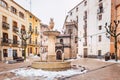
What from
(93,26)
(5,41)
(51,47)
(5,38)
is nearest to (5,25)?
(5,38)

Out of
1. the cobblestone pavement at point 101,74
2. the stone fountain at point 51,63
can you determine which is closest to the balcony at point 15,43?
the stone fountain at point 51,63

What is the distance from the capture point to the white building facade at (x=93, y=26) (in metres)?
30.9

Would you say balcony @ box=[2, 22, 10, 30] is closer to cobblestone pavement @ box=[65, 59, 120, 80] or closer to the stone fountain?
the stone fountain

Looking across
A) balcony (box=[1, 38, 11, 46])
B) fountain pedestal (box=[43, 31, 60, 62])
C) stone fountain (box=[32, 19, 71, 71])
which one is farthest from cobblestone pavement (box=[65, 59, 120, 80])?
balcony (box=[1, 38, 11, 46])

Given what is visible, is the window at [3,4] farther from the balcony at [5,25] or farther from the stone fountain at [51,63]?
the stone fountain at [51,63]

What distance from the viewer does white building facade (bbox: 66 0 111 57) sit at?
30938 mm

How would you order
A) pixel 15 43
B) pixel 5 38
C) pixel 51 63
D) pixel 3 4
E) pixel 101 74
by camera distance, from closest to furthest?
pixel 101 74, pixel 51 63, pixel 3 4, pixel 5 38, pixel 15 43

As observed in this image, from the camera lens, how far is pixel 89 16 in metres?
36.1

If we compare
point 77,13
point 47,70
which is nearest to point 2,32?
point 47,70

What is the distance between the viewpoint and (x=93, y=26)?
34.7 metres

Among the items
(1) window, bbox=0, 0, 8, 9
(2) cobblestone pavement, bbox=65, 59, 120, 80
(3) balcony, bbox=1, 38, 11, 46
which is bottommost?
(2) cobblestone pavement, bbox=65, 59, 120, 80

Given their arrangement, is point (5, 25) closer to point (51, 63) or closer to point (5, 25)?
point (5, 25)

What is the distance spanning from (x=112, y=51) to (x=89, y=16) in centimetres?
989

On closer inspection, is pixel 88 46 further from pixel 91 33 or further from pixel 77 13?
pixel 77 13
